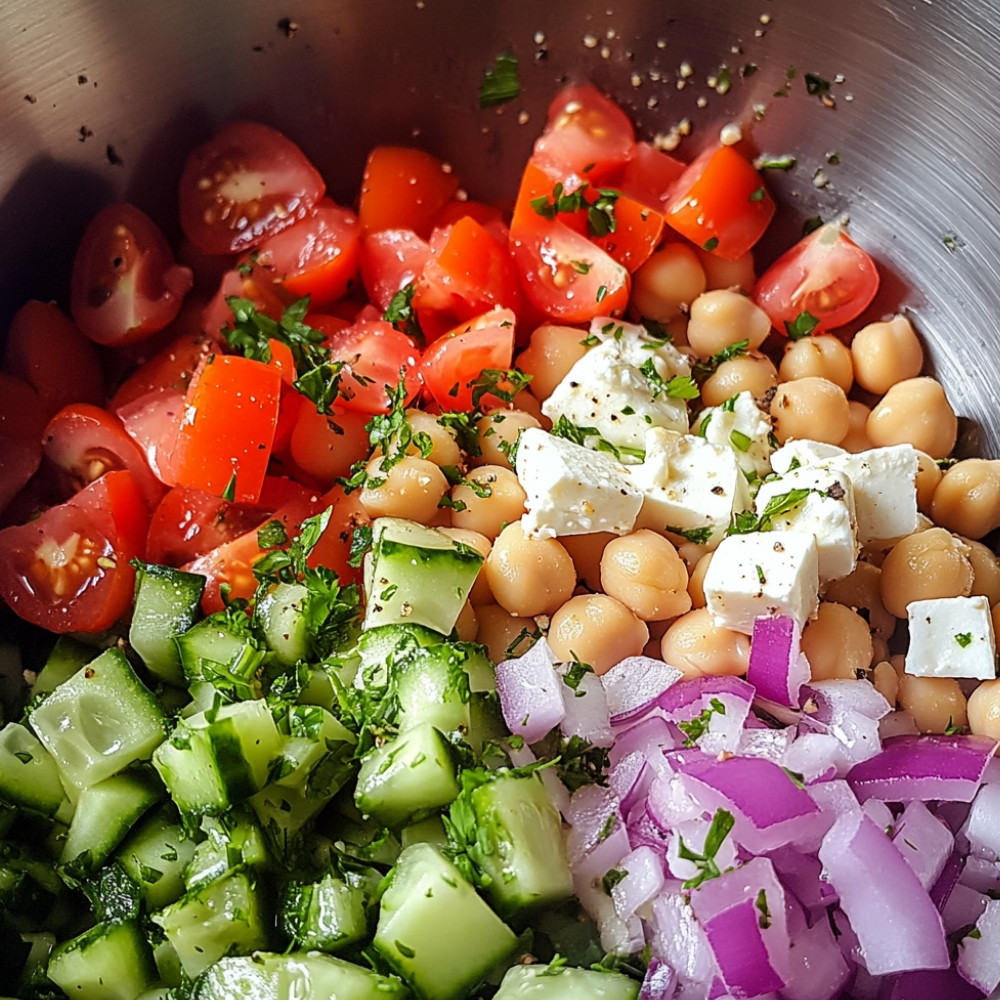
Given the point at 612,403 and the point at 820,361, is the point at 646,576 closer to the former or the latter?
the point at 612,403

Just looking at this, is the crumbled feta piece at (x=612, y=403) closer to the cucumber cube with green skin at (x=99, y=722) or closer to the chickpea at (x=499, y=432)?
the chickpea at (x=499, y=432)

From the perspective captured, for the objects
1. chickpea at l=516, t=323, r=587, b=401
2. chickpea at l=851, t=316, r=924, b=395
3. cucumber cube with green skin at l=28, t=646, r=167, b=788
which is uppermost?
chickpea at l=851, t=316, r=924, b=395

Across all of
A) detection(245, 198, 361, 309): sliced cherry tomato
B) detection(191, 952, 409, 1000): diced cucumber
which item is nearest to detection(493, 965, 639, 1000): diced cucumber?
detection(191, 952, 409, 1000): diced cucumber

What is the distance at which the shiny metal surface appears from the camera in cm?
204

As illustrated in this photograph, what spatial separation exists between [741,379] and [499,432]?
0.53 metres

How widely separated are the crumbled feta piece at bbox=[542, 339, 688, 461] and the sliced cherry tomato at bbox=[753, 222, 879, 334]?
0.39 m

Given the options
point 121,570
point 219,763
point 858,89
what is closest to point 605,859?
point 219,763

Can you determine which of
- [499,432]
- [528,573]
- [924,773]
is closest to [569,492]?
[528,573]

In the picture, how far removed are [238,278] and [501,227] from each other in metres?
0.60

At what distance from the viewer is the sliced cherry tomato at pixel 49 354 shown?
2.15 meters

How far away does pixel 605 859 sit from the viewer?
1.59 meters

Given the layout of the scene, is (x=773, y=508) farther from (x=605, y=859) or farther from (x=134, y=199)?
(x=134, y=199)

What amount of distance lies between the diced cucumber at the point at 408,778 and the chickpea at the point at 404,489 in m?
0.52

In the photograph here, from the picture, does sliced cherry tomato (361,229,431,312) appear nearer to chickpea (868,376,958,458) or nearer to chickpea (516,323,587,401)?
chickpea (516,323,587,401)
